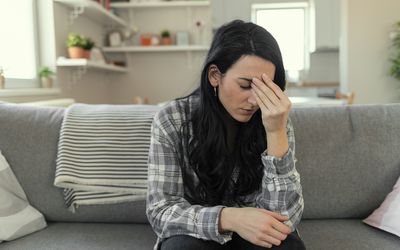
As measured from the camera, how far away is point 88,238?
4.25 ft

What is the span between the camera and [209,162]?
113cm

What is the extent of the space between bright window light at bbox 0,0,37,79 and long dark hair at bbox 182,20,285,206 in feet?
5.25

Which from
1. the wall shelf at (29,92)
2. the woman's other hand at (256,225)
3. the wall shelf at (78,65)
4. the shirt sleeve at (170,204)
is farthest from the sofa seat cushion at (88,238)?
the wall shelf at (78,65)

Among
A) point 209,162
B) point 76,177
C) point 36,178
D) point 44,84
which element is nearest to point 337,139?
point 209,162

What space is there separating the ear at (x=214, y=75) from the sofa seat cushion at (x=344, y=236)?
561mm

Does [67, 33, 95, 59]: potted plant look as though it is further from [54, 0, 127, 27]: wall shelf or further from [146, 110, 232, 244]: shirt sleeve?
[146, 110, 232, 244]: shirt sleeve

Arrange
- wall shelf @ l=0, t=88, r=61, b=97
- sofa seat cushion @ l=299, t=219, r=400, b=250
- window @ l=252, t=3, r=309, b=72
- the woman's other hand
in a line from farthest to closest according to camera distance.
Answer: window @ l=252, t=3, r=309, b=72 → wall shelf @ l=0, t=88, r=61, b=97 → sofa seat cushion @ l=299, t=219, r=400, b=250 → the woman's other hand

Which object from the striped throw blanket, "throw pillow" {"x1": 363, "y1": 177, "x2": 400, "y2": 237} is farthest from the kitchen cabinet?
the striped throw blanket

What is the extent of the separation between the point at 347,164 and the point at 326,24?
3.77m

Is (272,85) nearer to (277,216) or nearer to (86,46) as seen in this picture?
(277,216)

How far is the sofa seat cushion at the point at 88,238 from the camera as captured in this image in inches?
48.6

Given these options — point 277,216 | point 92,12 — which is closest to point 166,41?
point 92,12

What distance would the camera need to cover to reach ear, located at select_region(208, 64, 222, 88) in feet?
3.56

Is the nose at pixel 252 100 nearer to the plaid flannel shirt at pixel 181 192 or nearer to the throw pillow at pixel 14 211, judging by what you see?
the plaid flannel shirt at pixel 181 192
